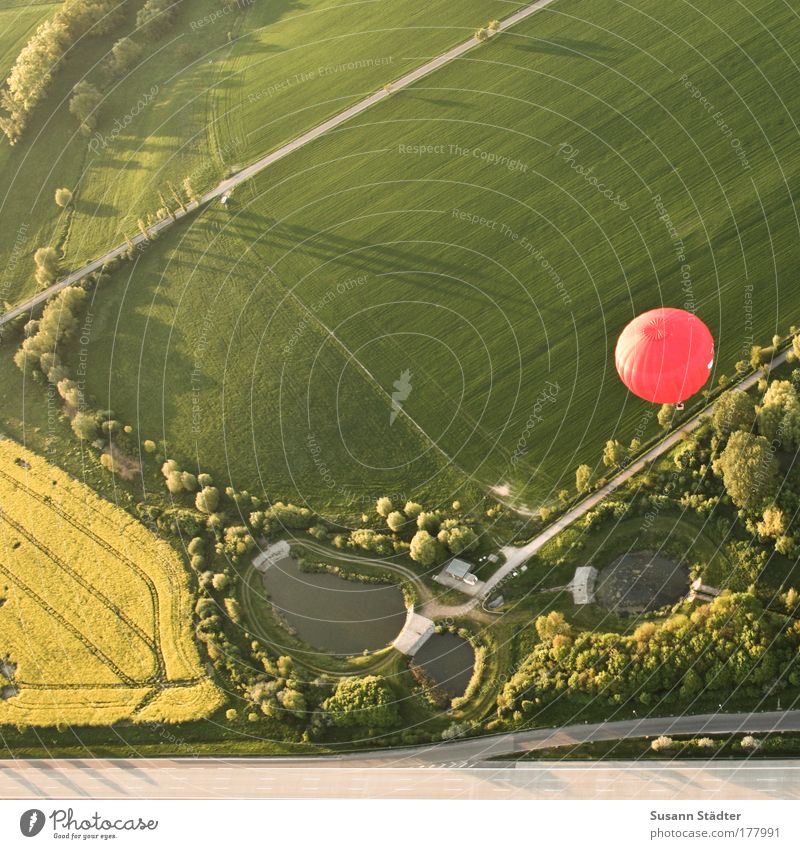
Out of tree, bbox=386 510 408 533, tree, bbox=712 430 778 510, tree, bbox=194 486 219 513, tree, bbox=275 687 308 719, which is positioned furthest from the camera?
tree, bbox=194 486 219 513

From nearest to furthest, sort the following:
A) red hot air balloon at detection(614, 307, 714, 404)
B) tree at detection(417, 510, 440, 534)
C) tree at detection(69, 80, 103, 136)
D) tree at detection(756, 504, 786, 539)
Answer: tree at detection(756, 504, 786, 539) → red hot air balloon at detection(614, 307, 714, 404) → tree at detection(417, 510, 440, 534) → tree at detection(69, 80, 103, 136)

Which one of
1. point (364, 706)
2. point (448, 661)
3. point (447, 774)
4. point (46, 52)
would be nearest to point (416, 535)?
point (448, 661)

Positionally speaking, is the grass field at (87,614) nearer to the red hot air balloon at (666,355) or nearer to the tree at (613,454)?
the tree at (613,454)

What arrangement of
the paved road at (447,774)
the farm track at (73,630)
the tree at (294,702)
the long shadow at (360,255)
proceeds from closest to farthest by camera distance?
the paved road at (447,774) < the tree at (294,702) < the farm track at (73,630) < the long shadow at (360,255)

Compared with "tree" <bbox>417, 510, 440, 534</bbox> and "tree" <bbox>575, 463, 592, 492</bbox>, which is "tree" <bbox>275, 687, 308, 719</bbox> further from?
"tree" <bbox>575, 463, 592, 492</bbox>

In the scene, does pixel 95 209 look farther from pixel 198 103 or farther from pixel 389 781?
pixel 389 781

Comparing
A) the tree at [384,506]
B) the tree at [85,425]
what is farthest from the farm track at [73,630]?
the tree at [384,506]

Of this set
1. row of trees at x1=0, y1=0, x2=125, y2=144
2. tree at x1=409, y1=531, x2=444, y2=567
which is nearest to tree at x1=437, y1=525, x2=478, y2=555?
tree at x1=409, y1=531, x2=444, y2=567
